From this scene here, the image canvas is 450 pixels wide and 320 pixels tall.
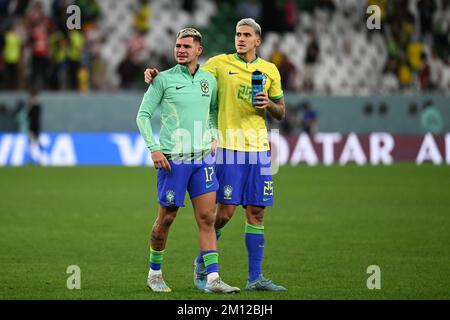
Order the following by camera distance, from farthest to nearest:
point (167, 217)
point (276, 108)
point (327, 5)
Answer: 1. point (327, 5)
2. point (276, 108)
3. point (167, 217)

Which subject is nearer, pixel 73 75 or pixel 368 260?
pixel 368 260

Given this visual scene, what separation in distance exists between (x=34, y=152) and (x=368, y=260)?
18313mm

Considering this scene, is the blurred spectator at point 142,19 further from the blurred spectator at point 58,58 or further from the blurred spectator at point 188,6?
the blurred spectator at point 58,58

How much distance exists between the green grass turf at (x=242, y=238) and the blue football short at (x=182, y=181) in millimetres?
861

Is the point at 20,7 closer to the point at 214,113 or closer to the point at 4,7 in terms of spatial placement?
the point at 4,7

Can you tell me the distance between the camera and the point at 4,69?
96.2 feet

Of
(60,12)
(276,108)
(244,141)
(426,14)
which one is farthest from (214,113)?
(426,14)

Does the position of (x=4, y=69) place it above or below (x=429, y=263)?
above

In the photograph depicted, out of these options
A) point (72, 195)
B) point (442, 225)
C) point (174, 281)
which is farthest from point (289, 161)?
point (174, 281)

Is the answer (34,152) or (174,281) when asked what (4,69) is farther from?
(174,281)

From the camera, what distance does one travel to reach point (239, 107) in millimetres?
9977

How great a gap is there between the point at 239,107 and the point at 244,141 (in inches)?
12.7

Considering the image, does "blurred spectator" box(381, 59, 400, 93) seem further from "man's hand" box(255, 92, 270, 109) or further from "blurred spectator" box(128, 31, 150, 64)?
"man's hand" box(255, 92, 270, 109)
